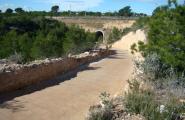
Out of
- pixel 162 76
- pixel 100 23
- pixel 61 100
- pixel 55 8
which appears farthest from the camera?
pixel 55 8

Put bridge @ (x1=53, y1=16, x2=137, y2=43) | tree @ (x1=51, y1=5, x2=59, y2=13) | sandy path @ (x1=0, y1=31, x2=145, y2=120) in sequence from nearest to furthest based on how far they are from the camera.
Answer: sandy path @ (x1=0, y1=31, x2=145, y2=120) < bridge @ (x1=53, y1=16, x2=137, y2=43) < tree @ (x1=51, y1=5, x2=59, y2=13)

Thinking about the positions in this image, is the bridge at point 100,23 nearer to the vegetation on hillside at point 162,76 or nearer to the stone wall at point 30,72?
the stone wall at point 30,72

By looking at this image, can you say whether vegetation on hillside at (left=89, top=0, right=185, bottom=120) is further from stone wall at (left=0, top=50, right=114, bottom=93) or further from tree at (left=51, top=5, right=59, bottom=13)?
tree at (left=51, top=5, right=59, bottom=13)

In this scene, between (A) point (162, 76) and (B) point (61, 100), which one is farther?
(A) point (162, 76)

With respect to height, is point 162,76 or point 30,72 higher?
point 162,76

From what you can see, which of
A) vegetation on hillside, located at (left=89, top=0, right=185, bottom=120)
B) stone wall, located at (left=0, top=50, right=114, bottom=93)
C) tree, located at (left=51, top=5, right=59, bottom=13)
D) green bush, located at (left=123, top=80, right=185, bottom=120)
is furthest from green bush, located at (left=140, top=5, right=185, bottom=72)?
tree, located at (left=51, top=5, right=59, bottom=13)

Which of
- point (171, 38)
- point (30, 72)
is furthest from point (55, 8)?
point (171, 38)

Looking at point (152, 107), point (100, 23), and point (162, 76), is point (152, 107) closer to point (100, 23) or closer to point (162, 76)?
point (162, 76)

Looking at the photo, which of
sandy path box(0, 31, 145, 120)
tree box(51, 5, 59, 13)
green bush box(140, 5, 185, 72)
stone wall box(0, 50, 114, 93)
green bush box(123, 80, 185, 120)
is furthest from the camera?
tree box(51, 5, 59, 13)

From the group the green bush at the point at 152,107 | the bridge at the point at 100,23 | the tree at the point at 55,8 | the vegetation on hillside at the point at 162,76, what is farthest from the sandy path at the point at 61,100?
the tree at the point at 55,8

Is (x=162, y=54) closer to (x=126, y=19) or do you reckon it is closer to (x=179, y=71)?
(x=179, y=71)

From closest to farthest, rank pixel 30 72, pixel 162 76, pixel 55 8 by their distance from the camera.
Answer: pixel 162 76, pixel 30 72, pixel 55 8

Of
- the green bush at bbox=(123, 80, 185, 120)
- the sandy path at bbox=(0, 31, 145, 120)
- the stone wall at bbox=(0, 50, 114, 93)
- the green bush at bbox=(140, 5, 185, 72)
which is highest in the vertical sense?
the green bush at bbox=(140, 5, 185, 72)

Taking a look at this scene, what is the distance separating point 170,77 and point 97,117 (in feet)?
12.1
